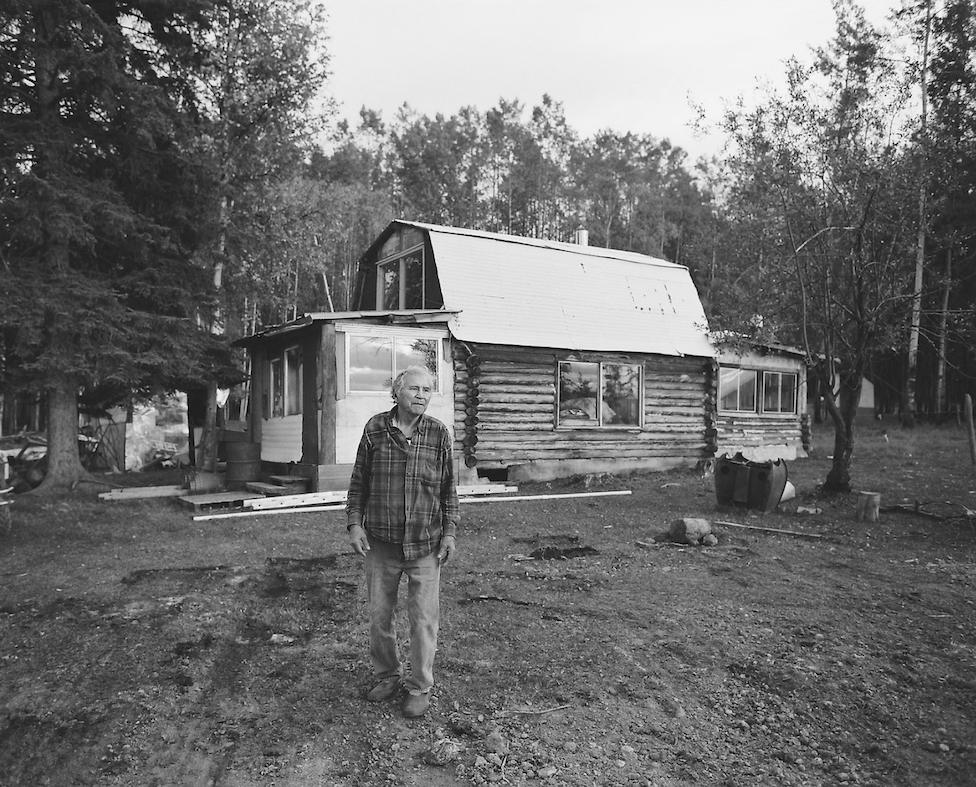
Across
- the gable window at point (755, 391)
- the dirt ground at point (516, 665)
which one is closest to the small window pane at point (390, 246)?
the gable window at point (755, 391)

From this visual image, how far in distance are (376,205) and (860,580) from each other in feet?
109

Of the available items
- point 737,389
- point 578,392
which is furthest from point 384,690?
point 737,389

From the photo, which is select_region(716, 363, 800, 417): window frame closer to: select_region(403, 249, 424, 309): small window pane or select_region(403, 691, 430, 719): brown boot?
select_region(403, 249, 424, 309): small window pane

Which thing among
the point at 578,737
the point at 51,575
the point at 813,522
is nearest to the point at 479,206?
the point at 813,522

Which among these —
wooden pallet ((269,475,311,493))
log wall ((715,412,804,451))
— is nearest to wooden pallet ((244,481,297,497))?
wooden pallet ((269,475,311,493))

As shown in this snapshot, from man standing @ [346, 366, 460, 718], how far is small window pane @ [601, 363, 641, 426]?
43.8ft

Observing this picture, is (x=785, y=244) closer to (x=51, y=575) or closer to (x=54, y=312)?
(x=51, y=575)

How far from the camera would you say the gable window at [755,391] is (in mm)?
19219

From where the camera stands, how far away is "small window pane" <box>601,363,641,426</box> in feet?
56.5

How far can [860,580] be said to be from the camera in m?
7.28

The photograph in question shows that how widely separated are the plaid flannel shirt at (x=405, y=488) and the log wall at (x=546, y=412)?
10804 mm

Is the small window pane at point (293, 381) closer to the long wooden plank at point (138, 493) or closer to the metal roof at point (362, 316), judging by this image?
the metal roof at point (362, 316)

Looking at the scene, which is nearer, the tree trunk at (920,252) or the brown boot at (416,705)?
the brown boot at (416,705)

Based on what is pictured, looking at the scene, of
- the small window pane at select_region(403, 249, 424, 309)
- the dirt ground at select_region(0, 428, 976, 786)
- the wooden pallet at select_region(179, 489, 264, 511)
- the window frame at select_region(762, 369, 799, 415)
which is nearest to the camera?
the dirt ground at select_region(0, 428, 976, 786)
